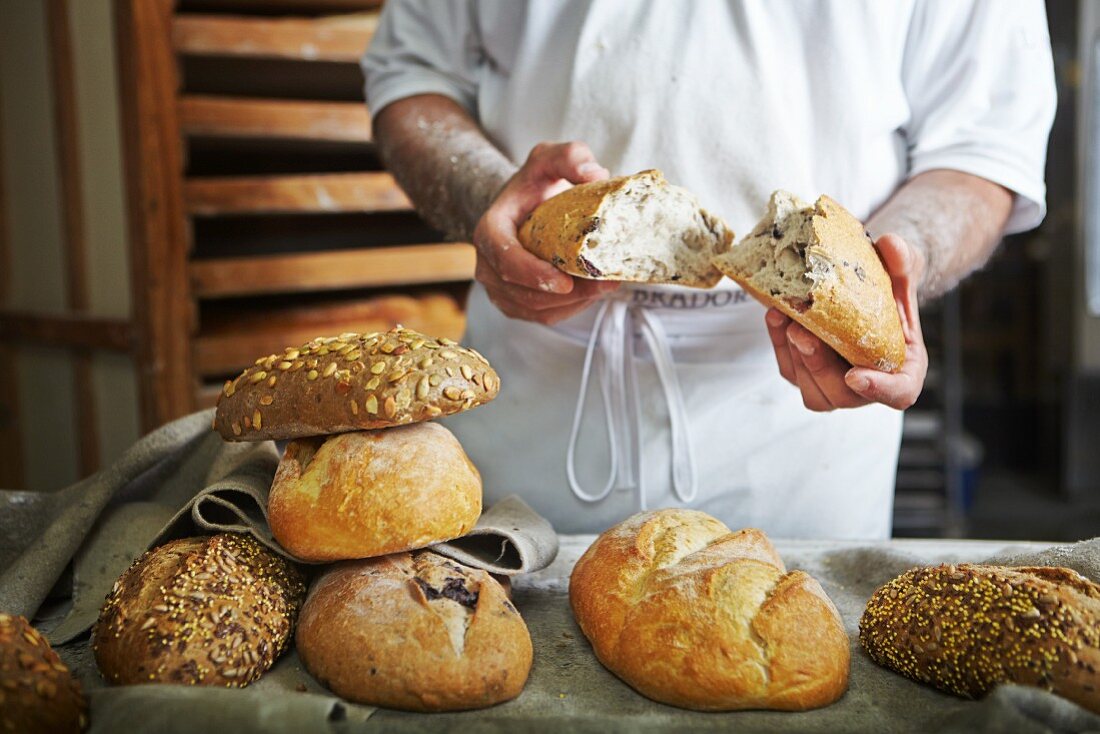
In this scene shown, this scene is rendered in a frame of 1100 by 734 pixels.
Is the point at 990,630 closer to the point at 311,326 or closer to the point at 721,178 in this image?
the point at 721,178

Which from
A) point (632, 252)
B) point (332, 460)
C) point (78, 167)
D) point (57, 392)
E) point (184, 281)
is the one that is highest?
point (632, 252)

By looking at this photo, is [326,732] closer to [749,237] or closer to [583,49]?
[749,237]

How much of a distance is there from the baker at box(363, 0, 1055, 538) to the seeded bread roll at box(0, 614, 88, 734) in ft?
3.33

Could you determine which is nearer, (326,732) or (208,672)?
(326,732)

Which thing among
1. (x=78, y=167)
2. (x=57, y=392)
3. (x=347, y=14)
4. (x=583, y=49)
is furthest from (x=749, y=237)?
(x=57, y=392)

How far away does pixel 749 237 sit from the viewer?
5.68 feet

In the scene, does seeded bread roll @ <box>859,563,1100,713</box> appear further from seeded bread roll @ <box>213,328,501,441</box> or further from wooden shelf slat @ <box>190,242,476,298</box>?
wooden shelf slat @ <box>190,242,476,298</box>

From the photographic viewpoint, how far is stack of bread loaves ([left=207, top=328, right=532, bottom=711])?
1.22 m

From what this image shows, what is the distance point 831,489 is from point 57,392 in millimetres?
3313

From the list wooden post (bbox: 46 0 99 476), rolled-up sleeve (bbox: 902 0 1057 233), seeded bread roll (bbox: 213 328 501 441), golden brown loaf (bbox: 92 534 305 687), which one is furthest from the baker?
wooden post (bbox: 46 0 99 476)

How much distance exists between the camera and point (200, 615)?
4.16ft

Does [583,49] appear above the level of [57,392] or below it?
above

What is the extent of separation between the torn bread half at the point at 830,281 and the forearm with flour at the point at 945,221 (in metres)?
0.29

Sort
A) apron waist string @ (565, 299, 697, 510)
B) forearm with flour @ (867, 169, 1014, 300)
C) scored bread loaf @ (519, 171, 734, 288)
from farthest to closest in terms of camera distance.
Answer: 1. apron waist string @ (565, 299, 697, 510)
2. forearm with flour @ (867, 169, 1014, 300)
3. scored bread loaf @ (519, 171, 734, 288)
